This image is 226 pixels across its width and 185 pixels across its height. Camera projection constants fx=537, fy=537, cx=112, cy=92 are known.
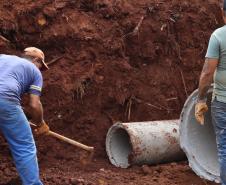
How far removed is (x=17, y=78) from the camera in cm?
509

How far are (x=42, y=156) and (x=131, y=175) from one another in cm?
117

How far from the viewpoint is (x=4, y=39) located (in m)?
6.85

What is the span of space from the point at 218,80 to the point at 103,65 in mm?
2469

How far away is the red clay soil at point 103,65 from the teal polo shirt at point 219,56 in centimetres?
142

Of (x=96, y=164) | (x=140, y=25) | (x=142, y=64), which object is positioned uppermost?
(x=140, y=25)

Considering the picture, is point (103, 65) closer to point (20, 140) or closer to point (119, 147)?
point (119, 147)

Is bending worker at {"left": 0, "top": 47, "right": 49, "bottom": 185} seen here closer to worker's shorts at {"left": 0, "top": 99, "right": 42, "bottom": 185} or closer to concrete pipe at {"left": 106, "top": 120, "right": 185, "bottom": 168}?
worker's shorts at {"left": 0, "top": 99, "right": 42, "bottom": 185}

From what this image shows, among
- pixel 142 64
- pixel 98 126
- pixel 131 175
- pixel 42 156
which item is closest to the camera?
pixel 131 175

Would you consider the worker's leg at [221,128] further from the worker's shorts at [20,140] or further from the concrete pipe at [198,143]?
the worker's shorts at [20,140]

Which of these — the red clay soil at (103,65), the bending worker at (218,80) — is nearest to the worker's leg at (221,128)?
the bending worker at (218,80)

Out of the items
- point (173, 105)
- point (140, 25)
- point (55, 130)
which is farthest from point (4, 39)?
point (173, 105)

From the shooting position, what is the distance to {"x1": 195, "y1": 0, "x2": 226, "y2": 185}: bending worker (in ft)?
15.8

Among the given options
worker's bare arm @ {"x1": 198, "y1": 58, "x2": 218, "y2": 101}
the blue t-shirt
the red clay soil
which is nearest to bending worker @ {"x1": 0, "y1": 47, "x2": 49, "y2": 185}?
the blue t-shirt

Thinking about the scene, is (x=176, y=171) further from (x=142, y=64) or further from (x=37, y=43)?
(x=37, y=43)
